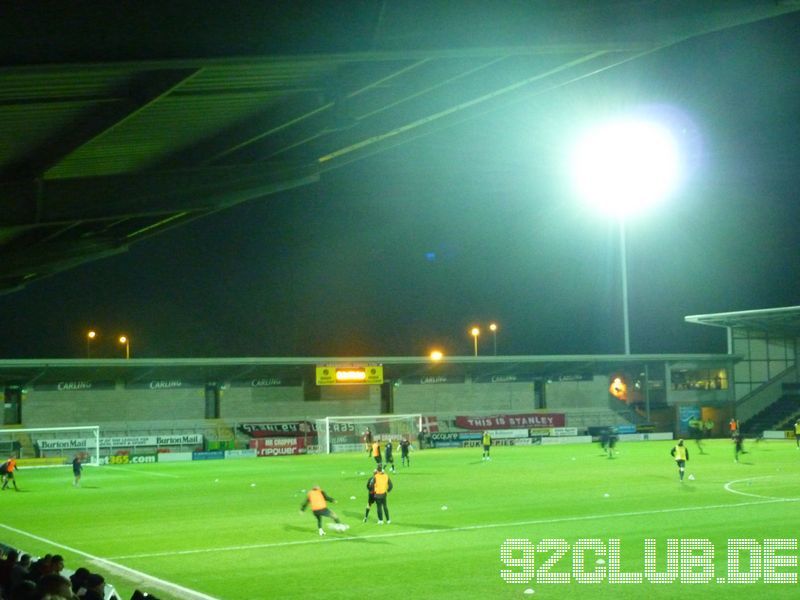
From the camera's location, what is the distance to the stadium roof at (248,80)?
6230mm

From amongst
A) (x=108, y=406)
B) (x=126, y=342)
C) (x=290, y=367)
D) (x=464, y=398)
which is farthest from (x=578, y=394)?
(x=126, y=342)

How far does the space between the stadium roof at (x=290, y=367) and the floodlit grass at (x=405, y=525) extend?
59.5 feet

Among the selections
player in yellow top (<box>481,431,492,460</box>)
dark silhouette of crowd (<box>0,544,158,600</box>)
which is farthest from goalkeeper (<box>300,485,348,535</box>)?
player in yellow top (<box>481,431,492,460</box>)

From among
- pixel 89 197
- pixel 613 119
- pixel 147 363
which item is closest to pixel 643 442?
pixel 613 119

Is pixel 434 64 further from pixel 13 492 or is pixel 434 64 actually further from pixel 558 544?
pixel 13 492

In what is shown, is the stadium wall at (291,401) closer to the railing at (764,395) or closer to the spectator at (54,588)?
the railing at (764,395)

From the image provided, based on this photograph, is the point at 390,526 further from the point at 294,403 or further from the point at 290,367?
the point at 294,403

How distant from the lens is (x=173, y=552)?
2191 cm

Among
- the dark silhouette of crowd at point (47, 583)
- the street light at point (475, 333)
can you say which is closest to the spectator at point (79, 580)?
the dark silhouette of crowd at point (47, 583)

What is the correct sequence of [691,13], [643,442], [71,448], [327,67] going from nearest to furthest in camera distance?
[691,13] < [327,67] < [71,448] < [643,442]

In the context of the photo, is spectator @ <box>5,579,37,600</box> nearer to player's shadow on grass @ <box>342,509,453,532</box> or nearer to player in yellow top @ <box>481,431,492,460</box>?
player's shadow on grass @ <box>342,509,453,532</box>

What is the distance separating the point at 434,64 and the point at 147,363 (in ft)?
198

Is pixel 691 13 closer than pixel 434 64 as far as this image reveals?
Yes

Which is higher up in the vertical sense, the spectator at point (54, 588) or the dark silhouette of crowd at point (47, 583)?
the spectator at point (54, 588)
